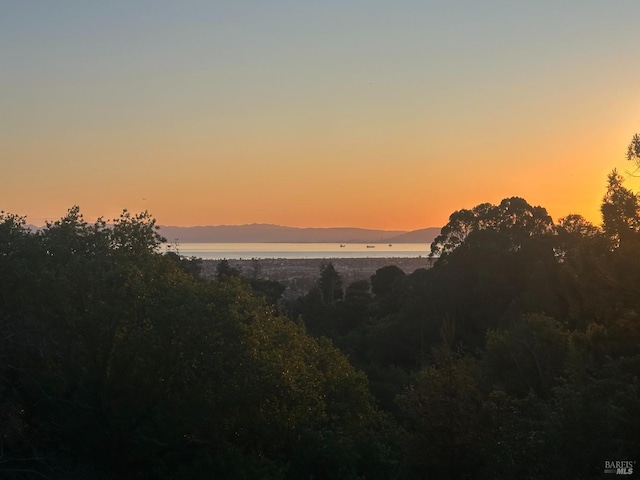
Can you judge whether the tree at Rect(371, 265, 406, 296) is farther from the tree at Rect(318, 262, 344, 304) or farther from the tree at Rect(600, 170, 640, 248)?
the tree at Rect(600, 170, 640, 248)

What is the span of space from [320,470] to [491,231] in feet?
99.4

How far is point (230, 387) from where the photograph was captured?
651 inches

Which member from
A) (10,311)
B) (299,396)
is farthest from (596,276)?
(10,311)

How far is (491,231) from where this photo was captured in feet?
143

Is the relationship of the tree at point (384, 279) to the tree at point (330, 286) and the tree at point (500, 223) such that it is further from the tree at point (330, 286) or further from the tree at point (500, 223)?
the tree at point (500, 223)

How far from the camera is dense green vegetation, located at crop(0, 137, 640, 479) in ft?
49.1

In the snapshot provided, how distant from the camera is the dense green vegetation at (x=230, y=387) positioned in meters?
15.0
